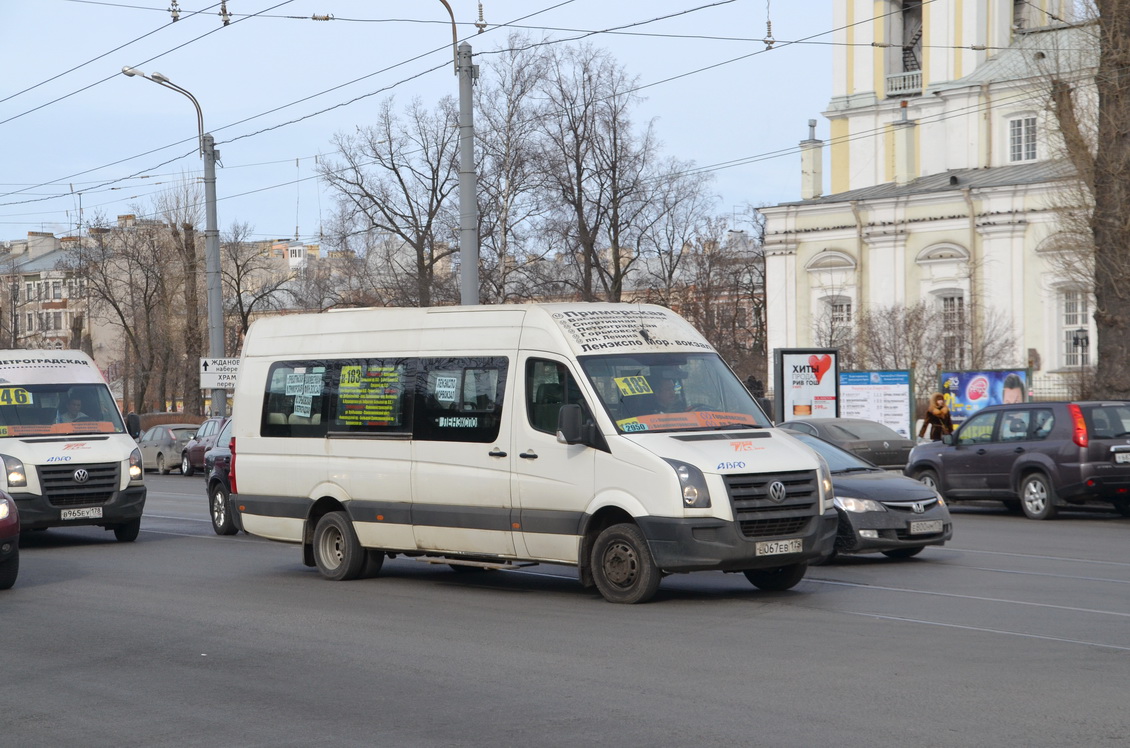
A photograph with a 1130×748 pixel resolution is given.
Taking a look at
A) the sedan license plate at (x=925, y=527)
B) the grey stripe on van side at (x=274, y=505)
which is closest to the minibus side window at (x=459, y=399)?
the grey stripe on van side at (x=274, y=505)

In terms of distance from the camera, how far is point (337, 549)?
14.0 meters

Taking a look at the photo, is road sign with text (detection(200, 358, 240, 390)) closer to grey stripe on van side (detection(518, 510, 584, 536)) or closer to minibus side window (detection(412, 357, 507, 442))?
minibus side window (detection(412, 357, 507, 442))

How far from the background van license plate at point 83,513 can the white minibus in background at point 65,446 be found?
1 centimetres

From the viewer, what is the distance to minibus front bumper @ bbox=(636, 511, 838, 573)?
1098 cm

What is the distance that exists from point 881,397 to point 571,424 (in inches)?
919

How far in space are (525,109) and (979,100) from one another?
2338 cm

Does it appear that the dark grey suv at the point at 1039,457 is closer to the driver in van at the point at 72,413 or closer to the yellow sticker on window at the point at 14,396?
the driver in van at the point at 72,413

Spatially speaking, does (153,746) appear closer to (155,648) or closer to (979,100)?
(155,648)

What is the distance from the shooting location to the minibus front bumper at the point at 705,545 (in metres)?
11.0

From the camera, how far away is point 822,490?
38.0ft

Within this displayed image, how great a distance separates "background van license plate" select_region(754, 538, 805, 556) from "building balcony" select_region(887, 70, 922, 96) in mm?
56012

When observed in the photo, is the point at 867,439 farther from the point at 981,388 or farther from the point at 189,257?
the point at 189,257

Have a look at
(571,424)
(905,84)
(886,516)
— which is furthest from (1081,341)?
(571,424)

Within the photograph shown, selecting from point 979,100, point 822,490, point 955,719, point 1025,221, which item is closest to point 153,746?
point 955,719
